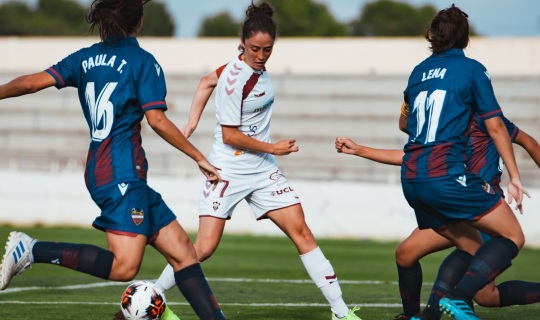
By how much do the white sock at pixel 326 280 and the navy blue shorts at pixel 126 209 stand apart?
1675 millimetres

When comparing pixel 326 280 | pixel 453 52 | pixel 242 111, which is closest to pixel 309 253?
pixel 326 280

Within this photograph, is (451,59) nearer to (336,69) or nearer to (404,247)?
(404,247)

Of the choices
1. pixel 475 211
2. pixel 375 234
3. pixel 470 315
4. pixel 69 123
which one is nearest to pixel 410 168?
pixel 475 211

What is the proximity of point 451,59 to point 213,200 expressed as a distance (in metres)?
2.34

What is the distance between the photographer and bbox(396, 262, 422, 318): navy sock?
713 cm

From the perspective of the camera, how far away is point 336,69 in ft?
107

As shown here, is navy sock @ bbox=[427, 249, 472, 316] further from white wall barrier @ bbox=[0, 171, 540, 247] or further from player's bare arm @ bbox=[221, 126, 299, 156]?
white wall barrier @ bbox=[0, 171, 540, 247]

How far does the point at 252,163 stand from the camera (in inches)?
307

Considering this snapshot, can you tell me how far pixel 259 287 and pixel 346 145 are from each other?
158 inches

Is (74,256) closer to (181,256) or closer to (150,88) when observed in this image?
(181,256)

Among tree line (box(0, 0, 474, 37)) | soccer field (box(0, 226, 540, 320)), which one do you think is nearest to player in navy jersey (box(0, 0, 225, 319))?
soccer field (box(0, 226, 540, 320))

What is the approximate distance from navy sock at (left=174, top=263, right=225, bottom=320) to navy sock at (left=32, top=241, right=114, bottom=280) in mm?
516

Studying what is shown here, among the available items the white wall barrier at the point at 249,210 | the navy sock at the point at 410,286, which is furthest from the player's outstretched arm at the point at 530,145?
the white wall barrier at the point at 249,210

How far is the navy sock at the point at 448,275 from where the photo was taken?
656 centimetres
